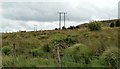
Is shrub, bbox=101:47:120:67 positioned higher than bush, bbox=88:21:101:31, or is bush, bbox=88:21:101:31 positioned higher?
bush, bbox=88:21:101:31

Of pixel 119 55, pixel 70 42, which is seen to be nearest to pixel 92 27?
pixel 70 42

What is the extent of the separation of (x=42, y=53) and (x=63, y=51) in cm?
139

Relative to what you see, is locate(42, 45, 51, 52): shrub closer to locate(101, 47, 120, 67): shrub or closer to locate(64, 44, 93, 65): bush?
locate(64, 44, 93, 65): bush

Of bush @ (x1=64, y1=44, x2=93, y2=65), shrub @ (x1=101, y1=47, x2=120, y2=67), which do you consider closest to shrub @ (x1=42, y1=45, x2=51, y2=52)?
bush @ (x1=64, y1=44, x2=93, y2=65)

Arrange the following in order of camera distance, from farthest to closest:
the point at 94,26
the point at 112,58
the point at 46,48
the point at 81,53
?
the point at 94,26, the point at 46,48, the point at 81,53, the point at 112,58

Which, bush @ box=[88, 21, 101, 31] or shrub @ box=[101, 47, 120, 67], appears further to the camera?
bush @ box=[88, 21, 101, 31]

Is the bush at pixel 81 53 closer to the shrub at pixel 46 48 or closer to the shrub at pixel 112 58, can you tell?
the shrub at pixel 112 58

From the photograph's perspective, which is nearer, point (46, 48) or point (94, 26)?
point (46, 48)

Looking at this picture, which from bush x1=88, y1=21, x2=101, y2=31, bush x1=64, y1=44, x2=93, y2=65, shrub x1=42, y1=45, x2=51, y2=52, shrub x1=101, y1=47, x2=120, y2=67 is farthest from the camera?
bush x1=88, y1=21, x2=101, y2=31

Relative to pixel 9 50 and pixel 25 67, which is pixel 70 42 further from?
pixel 25 67

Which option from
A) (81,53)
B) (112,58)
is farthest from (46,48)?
(112,58)

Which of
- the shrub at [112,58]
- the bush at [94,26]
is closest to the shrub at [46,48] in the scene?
the shrub at [112,58]

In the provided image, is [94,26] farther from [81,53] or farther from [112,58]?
[112,58]

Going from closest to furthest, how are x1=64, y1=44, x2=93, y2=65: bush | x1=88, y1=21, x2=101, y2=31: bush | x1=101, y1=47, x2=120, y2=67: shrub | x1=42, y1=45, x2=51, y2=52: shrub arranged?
1. x1=101, y1=47, x2=120, y2=67: shrub
2. x1=64, y1=44, x2=93, y2=65: bush
3. x1=42, y1=45, x2=51, y2=52: shrub
4. x1=88, y1=21, x2=101, y2=31: bush
